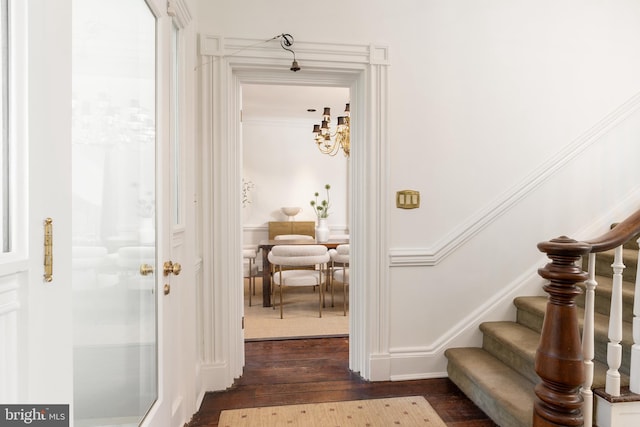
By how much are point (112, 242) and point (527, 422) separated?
1941 mm

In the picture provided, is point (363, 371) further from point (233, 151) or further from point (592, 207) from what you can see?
point (592, 207)

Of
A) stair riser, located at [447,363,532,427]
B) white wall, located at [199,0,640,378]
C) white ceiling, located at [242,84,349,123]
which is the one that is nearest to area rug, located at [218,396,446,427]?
stair riser, located at [447,363,532,427]

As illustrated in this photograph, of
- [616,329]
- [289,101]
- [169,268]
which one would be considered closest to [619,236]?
[616,329]

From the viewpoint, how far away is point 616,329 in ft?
4.82

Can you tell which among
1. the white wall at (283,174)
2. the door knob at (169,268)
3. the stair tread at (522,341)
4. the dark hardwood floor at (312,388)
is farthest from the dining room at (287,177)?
the door knob at (169,268)

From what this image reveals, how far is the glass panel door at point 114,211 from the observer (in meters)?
0.97

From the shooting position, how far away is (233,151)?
7.75 ft

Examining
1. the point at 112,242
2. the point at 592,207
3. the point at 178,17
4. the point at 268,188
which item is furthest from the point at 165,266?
the point at 268,188

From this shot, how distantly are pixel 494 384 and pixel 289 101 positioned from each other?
4286 mm

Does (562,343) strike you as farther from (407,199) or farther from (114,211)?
(114,211)

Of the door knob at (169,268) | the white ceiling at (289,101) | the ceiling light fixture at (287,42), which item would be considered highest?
the white ceiling at (289,101)

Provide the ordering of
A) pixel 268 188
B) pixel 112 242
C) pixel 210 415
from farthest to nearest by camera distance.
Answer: pixel 268 188 → pixel 210 415 → pixel 112 242

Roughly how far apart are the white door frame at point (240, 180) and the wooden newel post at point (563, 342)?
120 cm

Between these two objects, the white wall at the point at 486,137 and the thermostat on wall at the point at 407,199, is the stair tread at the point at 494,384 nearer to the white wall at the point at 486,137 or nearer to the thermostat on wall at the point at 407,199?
the white wall at the point at 486,137
